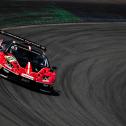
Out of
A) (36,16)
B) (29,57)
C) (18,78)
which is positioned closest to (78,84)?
(29,57)

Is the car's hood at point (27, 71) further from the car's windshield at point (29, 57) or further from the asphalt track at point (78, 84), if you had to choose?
the asphalt track at point (78, 84)

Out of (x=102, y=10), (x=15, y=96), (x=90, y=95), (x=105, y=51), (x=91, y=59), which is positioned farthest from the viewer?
(x=102, y=10)

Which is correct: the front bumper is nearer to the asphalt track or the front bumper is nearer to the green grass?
the asphalt track

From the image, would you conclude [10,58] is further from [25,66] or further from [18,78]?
[18,78]

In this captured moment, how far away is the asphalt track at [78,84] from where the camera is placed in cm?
1700

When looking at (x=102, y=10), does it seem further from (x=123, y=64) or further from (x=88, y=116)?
(x=88, y=116)

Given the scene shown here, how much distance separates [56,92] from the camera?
65.3 feet

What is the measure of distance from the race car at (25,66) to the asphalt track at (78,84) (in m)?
0.45

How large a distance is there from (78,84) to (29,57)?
2.93m

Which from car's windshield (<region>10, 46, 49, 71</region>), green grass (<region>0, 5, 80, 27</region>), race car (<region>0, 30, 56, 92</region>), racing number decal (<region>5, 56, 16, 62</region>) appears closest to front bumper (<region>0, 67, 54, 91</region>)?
race car (<region>0, 30, 56, 92</region>)

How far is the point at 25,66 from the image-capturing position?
63.1 feet

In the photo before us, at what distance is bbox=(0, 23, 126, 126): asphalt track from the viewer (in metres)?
17.0

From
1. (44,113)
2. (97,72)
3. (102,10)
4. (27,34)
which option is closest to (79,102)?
(44,113)

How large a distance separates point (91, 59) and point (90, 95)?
618 centimetres
